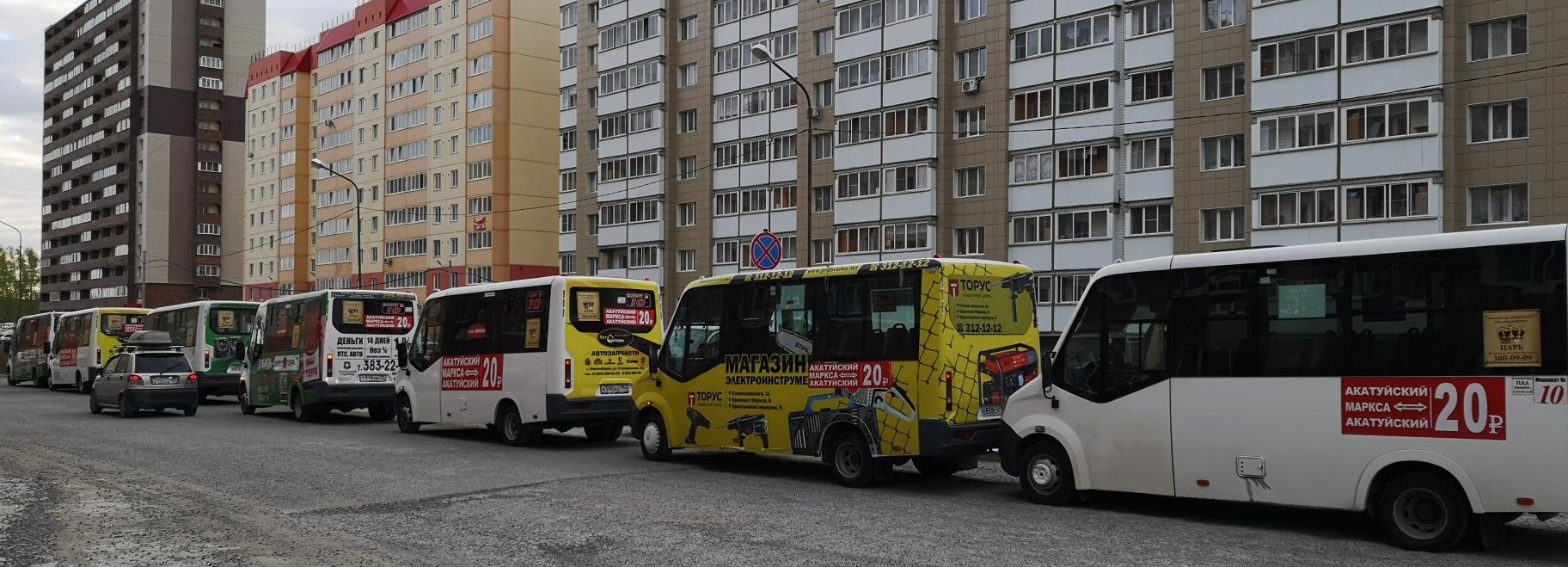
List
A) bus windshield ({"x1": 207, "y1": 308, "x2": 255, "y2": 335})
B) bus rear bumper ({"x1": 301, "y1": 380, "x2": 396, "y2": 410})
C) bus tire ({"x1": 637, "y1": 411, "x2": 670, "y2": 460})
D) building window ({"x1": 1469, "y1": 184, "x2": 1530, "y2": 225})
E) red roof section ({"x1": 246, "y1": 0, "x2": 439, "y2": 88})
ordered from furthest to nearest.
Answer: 1. red roof section ({"x1": 246, "y1": 0, "x2": 439, "y2": 88})
2. building window ({"x1": 1469, "y1": 184, "x2": 1530, "y2": 225})
3. bus windshield ({"x1": 207, "y1": 308, "x2": 255, "y2": 335})
4. bus rear bumper ({"x1": 301, "y1": 380, "x2": 396, "y2": 410})
5. bus tire ({"x1": 637, "y1": 411, "x2": 670, "y2": 460})

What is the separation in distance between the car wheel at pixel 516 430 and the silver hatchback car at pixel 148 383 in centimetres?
1124

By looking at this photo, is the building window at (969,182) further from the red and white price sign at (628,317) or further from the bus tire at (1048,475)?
the bus tire at (1048,475)

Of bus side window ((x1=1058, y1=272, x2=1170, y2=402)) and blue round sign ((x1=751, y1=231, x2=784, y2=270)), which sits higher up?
blue round sign ((x1=751, y1=231, x2=784, y2=270))

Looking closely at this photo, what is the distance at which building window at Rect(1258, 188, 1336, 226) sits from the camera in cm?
3928

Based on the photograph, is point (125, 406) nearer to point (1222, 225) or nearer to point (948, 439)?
point (948, 439)

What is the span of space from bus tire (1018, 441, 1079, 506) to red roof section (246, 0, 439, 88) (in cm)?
7843

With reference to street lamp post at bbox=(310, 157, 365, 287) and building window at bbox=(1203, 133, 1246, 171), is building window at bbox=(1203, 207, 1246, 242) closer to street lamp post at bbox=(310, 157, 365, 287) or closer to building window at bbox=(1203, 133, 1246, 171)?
building window at bbox=(1203, 133, 1246, 171)

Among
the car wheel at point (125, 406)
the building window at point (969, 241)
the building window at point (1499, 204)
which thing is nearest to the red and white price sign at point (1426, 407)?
the car wheel at point (125, 406)

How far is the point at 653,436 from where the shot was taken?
56.0 ft

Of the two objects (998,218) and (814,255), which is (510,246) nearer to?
(814,255)

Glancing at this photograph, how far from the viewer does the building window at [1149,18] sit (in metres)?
44.1

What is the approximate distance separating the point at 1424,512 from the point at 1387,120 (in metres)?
31.5

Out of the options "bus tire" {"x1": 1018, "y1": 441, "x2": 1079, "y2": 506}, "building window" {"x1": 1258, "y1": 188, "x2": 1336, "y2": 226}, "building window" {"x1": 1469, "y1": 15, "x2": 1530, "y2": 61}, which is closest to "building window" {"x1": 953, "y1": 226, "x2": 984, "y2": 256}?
"building window" {"x1": 1258, "y1": 188, "x2": 1336, "y2": 226}

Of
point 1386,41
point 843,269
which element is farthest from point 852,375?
point 1386,41
